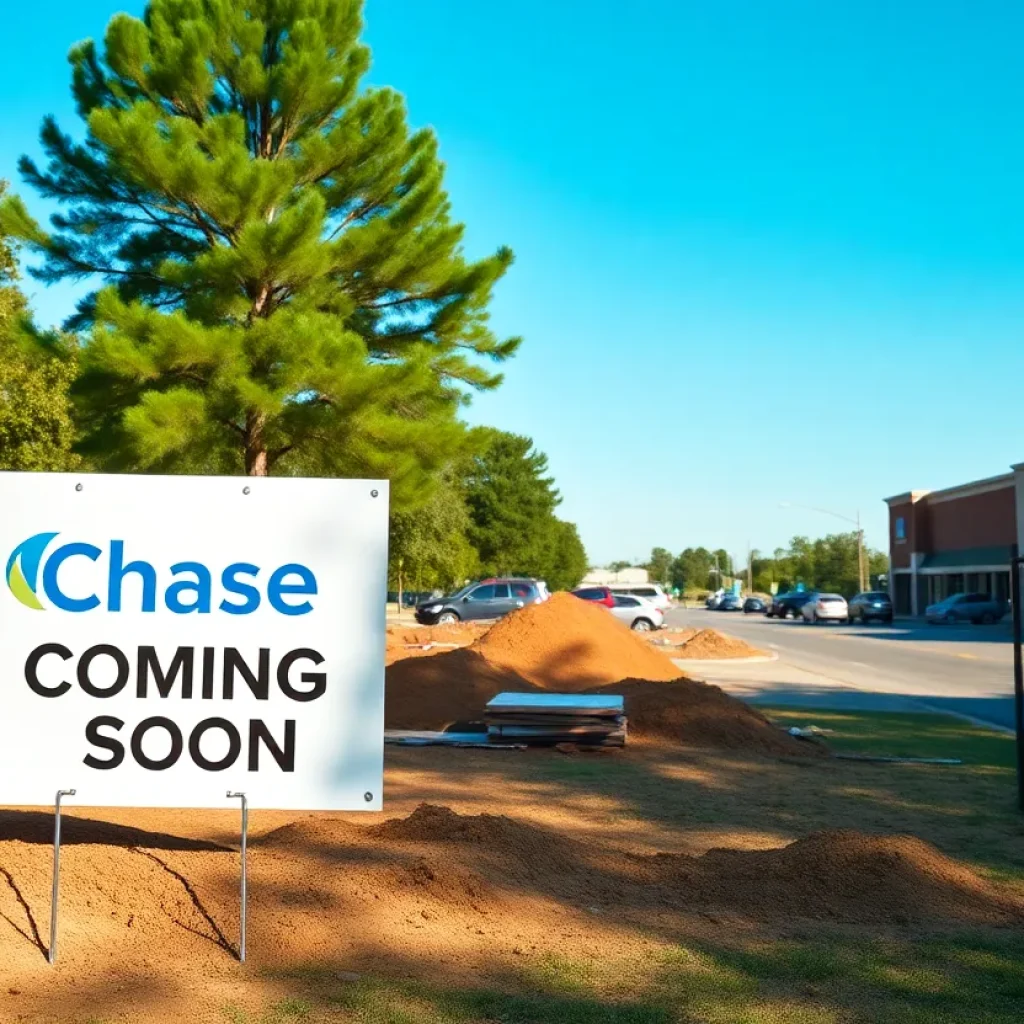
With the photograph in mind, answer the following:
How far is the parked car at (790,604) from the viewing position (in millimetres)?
63178

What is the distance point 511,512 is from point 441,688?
7907 cm

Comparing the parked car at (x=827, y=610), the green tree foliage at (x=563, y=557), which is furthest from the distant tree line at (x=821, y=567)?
the parked car at (x=827, y=610)

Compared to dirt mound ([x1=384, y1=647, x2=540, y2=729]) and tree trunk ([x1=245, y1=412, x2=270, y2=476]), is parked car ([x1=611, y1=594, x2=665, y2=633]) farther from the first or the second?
dirt mound ([x1=384, y1=647, x2=540, y2=729])

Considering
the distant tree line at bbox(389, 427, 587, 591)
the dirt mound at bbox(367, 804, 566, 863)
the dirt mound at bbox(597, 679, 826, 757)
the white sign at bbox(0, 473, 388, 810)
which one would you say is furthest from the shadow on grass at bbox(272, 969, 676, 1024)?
the distant tree line at bbox(389, 427, 587, 591)

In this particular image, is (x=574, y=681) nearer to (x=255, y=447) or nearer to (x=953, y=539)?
(x=255, y=447)

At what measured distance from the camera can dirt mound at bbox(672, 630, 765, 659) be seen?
28.4 meters

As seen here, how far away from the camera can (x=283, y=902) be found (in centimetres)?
490

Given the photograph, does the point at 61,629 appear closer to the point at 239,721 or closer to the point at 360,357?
the point at 239,721

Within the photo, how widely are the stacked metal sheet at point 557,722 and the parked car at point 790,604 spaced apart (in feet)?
171

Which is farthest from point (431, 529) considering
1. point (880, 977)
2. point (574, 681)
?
point (880, 977)

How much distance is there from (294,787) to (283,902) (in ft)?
1.76

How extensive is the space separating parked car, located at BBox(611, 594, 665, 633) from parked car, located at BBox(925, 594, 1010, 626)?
1841 cm

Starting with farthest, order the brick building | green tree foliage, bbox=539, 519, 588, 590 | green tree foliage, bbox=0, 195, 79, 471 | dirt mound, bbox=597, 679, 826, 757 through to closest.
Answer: green tree foliage, bbox=539, 519, 588, 590
the brick building
green tree foliage, bbox=0, 195, 79, 471
dirt mound, bbox=597, 679, 826, 757

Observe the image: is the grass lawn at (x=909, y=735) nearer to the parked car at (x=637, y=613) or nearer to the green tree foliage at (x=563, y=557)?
Result: the parked car at (x=637, y=613)
